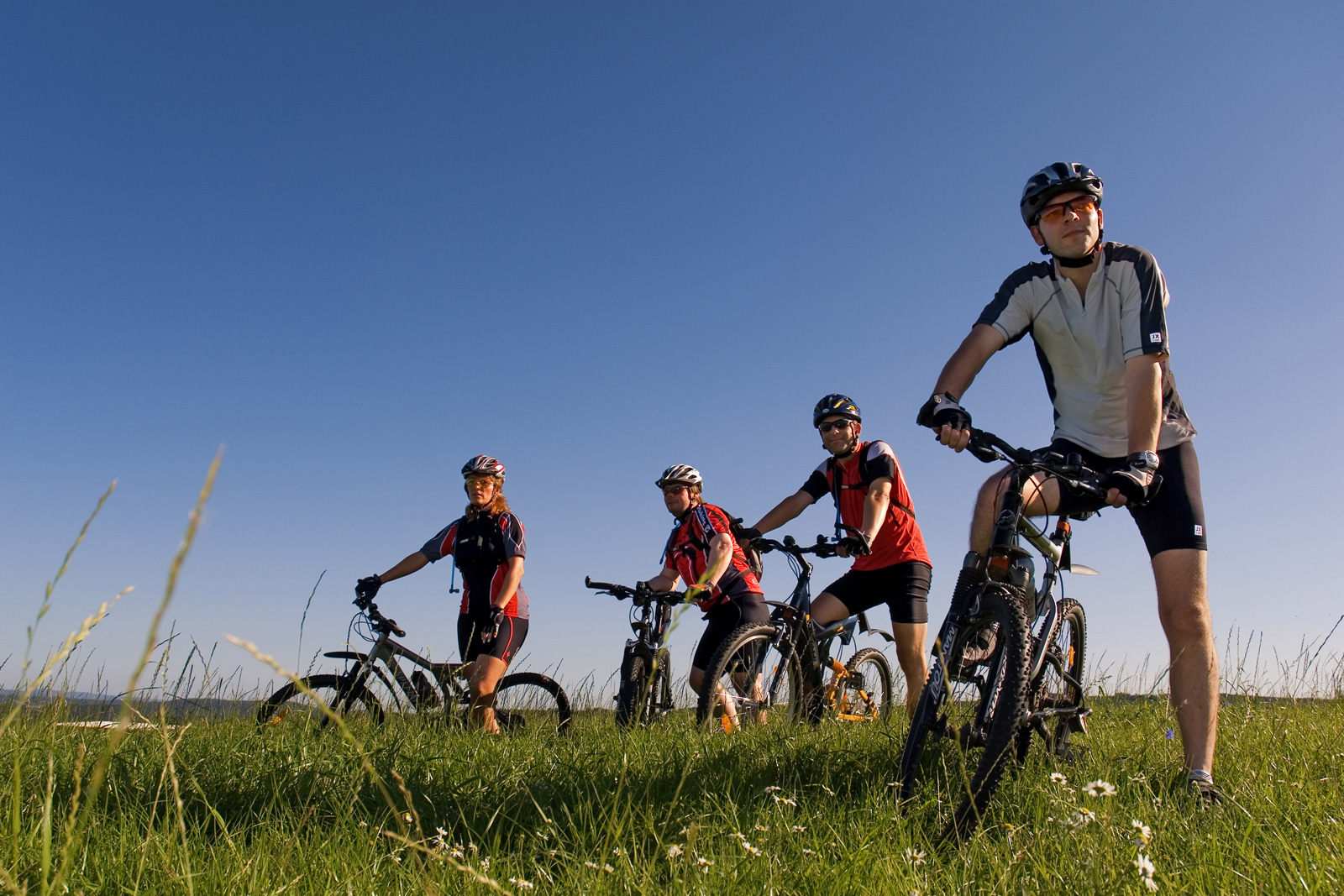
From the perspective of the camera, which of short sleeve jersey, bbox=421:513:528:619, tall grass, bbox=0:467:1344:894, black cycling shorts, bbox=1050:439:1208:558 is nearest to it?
tall grass, bbox=0:467:1344:894

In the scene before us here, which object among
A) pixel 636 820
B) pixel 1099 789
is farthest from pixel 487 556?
pixel 1099 789

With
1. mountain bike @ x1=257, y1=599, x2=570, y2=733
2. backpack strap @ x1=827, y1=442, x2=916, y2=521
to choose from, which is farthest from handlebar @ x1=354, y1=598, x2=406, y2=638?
backpack strap @ x1=827, y1=442, x2=916, y2=521

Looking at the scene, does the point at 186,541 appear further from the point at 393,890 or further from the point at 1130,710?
the point at 1130,710

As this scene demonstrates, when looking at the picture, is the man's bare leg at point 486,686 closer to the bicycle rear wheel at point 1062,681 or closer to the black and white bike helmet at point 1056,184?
the bicycle rear wheel at point 1062,681

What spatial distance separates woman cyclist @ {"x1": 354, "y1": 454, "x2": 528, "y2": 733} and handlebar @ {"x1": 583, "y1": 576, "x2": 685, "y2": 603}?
0.78 m

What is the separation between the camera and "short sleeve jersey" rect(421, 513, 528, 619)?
756 centimetres

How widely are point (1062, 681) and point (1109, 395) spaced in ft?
4.18

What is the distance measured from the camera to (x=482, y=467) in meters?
7.94

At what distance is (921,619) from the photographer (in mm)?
6680

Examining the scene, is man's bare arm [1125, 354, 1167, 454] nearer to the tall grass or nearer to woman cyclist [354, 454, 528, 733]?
the tall grass

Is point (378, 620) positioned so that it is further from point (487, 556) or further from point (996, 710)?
point (996, 710)

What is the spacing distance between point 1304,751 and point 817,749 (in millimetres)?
Answer: 2325

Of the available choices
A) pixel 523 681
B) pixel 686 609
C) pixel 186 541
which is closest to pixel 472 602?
pixel 523 681

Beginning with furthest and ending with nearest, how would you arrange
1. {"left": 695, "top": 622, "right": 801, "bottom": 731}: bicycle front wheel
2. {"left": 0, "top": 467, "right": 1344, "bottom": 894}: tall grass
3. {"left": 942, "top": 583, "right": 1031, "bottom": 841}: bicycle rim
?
{"left": 695, "top": 622, "right": 801, "bottom": 731}: bicycle front wheel, {"left": 942, "top": 583, "right": 1031, "bottom": 841}: bicycle rim, {"left": 0, "top": 467, "right": 1344, "bottom": 894}: tall grass
